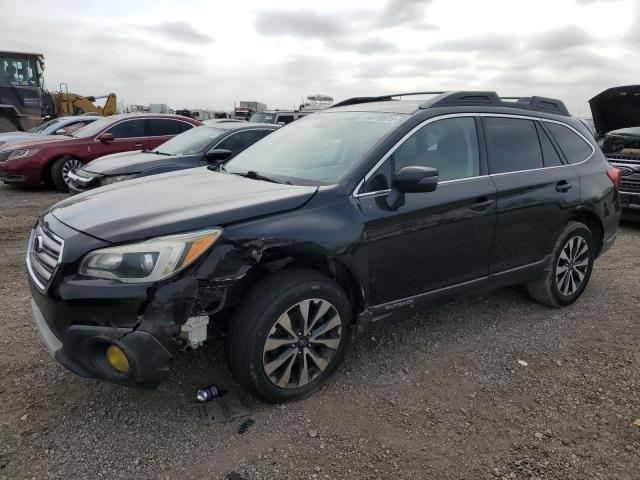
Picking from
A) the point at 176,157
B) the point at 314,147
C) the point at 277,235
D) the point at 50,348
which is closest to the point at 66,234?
the point at 50,348

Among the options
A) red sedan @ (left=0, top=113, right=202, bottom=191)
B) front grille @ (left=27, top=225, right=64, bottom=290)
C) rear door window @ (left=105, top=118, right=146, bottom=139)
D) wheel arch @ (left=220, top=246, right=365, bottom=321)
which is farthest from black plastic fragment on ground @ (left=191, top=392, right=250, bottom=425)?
rear door window @ (left=105, top=118, right=146, bottom=139)

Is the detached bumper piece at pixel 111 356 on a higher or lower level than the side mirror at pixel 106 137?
lower

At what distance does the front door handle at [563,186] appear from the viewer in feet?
13.3

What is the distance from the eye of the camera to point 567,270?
4328mm

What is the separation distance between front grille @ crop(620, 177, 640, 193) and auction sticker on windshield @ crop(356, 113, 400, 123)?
5.32 m

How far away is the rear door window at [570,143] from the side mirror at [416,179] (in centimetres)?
181

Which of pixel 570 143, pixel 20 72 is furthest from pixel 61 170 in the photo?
pixel 20 72

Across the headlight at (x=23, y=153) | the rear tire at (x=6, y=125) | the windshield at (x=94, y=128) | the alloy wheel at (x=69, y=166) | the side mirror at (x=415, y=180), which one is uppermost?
the side mirror at (x=415, y=180)

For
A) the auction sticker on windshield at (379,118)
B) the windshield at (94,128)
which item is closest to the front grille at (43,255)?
the auction sticker on windshield at (379,118)

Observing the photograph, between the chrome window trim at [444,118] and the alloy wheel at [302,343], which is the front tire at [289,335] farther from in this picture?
the chrome window trim at [444,118]

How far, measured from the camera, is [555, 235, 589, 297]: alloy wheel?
14.0 ft

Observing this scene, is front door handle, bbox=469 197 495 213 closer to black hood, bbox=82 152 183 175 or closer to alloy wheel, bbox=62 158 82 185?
black hood, bbox=82 152 183 175

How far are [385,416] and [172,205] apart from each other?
1660 mm

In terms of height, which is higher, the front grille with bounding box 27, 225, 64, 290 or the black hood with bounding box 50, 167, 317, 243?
the black hood with bounding box 50, 167, 317, 243
